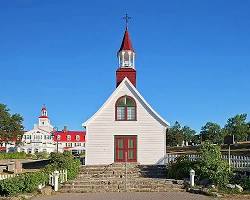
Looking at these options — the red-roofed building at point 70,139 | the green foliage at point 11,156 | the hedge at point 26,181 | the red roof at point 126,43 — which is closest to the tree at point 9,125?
the green foliage at point 11,156

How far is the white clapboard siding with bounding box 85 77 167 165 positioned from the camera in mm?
35719

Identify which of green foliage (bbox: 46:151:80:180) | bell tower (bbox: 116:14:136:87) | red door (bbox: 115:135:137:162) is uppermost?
bell tower (bbox: 116:14:136:87)

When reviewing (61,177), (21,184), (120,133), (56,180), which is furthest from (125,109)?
(21,184)

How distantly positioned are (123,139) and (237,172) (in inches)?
494

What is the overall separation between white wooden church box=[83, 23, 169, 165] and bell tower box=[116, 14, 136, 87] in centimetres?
264

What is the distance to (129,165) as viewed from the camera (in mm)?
33500

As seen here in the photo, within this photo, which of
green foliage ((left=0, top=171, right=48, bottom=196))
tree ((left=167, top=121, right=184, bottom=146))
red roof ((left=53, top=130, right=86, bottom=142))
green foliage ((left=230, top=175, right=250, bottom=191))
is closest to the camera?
green foliage ((left=0, top=171, right=48, bottom=196))

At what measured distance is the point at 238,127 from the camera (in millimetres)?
92688

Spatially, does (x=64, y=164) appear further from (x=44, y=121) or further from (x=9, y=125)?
(x=44, y=121)

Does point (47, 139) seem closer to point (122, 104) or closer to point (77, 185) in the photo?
point (122, 104)

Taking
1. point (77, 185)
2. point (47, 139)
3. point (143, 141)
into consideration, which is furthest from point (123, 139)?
point (47, 139)

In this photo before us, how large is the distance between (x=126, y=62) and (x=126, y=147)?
8.77m

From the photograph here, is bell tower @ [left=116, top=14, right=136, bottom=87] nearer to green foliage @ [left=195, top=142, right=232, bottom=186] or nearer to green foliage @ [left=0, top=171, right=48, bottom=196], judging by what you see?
green foliage @ [left=195, top=142, right=232, bottom=186]

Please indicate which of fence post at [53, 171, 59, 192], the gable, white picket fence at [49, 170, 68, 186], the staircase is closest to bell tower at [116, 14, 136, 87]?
the gable
